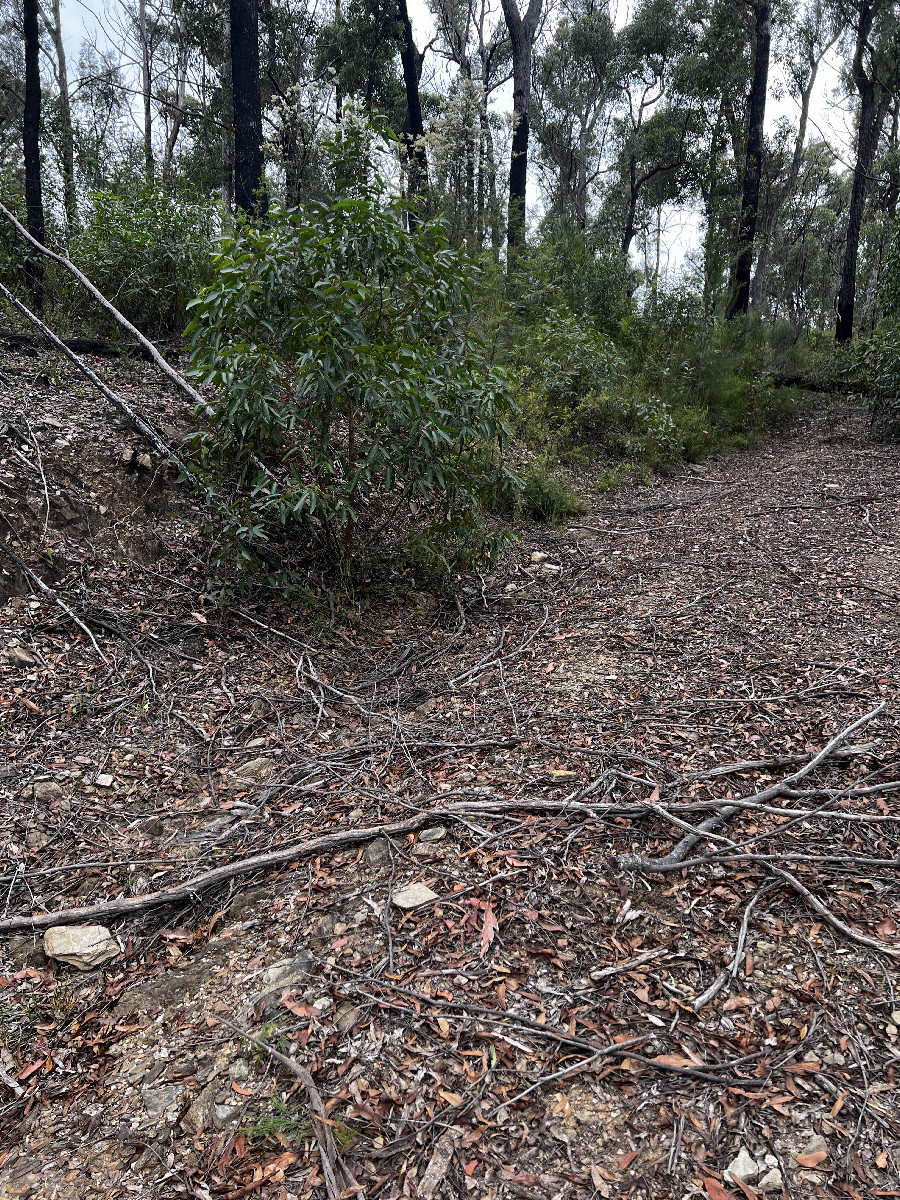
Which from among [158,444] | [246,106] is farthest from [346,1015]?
[246,106]

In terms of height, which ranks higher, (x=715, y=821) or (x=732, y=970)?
(x=715, y=821)

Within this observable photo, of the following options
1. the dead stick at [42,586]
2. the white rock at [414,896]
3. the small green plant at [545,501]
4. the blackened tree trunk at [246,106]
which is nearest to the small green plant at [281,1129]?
the white rock at [414,896]

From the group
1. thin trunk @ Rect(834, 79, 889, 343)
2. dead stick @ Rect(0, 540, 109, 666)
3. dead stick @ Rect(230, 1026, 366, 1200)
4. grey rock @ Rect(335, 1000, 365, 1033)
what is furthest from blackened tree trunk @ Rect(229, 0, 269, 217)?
thin trunk @ Rect(834, 79, 889, 343)

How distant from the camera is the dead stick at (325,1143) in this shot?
4.27 ft

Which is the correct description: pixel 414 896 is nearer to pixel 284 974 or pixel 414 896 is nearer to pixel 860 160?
pixel 284 974

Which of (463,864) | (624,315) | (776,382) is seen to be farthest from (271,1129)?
(776,382)

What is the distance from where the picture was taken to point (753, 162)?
34.8 ft

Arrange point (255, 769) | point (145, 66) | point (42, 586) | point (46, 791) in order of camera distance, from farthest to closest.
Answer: point (145, 66) < point (42, 586) < point (255, 769) < point (46, 791)

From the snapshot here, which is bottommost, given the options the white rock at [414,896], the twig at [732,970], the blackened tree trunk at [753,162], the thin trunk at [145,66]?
the white rock at [414,896]

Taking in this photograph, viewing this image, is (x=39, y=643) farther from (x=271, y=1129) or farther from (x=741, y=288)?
(x=741, y=288)

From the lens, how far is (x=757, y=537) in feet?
15.6

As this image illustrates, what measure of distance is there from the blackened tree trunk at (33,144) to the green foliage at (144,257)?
38 centimetres

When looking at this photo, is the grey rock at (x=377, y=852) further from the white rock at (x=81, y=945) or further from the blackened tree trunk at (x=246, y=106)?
the blackened tree trunk at (x=246, y=106)

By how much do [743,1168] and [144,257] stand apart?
569 centimetres
